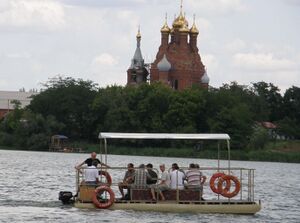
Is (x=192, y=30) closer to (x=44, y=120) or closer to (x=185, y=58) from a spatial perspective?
(x=185, y=58)

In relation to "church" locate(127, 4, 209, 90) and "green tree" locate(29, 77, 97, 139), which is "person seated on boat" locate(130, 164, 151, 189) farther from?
"church" locate(127, 4, 209, 90)

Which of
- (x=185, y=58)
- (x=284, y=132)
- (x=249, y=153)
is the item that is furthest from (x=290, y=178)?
(x=185, y=58)

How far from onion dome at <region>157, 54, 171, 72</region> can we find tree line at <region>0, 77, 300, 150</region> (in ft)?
82.7

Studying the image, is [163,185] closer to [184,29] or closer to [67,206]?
[67,206]

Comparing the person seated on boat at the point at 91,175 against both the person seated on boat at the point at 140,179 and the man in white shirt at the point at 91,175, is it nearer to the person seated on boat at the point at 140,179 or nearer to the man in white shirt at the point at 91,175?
the man in white shirt at the point at 91,175

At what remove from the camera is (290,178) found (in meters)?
82.1

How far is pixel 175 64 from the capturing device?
178 meters

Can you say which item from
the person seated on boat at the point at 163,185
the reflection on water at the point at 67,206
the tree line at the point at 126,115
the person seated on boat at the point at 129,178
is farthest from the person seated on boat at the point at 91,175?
the tree line at the point at 126,115

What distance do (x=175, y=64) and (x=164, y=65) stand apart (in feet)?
10.3

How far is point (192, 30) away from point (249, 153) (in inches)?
2796

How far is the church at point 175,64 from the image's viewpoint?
177 m

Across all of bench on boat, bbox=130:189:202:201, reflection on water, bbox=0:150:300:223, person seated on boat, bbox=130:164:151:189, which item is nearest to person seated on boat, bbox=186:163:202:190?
bench on boat, bbox=130:189:202:201

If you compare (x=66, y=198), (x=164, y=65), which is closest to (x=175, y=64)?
(x=164, y=65)

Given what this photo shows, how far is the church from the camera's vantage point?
17712 cm
